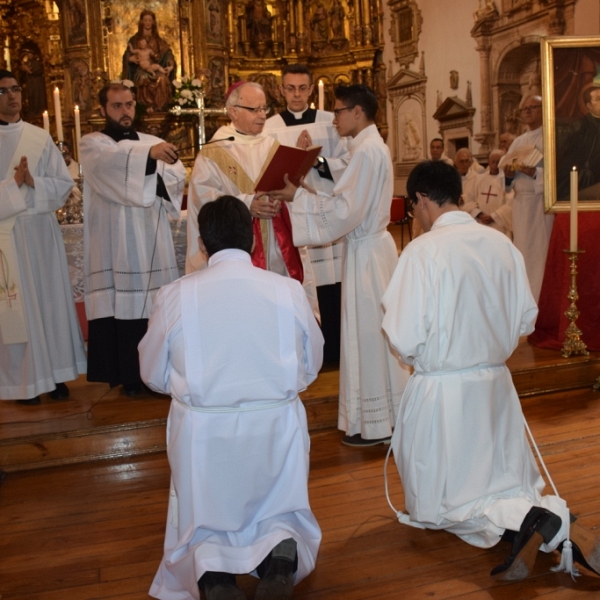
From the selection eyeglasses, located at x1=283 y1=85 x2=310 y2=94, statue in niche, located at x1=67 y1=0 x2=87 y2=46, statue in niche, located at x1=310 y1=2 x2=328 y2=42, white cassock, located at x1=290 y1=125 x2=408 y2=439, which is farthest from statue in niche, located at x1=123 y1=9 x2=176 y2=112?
white cassock, located at x1=290 y1=125 x2=408 y2=439

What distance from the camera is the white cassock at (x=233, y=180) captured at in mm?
4879

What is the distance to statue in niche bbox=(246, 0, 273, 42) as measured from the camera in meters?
15.4

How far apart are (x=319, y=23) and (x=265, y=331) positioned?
14.6m

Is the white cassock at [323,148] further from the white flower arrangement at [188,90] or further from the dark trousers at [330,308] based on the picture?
the white flower arrangement at [188,90]

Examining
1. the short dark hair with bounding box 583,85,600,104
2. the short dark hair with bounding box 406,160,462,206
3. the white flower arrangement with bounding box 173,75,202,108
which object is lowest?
A: the short dark hair with bounding box 406,160,462,206

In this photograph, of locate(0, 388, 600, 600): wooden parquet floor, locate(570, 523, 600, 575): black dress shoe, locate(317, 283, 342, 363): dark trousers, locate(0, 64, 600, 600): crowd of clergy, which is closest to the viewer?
locate(0, 64, 600, 600): crowd of clergy

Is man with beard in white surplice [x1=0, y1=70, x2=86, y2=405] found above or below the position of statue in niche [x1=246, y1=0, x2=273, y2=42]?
below

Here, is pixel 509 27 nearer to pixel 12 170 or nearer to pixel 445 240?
pixel 12 170

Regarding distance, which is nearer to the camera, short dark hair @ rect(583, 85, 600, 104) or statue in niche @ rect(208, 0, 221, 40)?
short dark hair @ rect(583, 85, 600, 104)

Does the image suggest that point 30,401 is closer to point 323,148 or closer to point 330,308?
point 330,308

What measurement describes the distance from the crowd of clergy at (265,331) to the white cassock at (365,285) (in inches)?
0.4

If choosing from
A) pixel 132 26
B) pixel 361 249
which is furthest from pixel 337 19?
pixel 361 249

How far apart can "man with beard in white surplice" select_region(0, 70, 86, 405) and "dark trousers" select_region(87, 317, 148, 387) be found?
0.16 metres

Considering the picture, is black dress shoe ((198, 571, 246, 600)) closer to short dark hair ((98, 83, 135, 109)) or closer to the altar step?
the altar step
